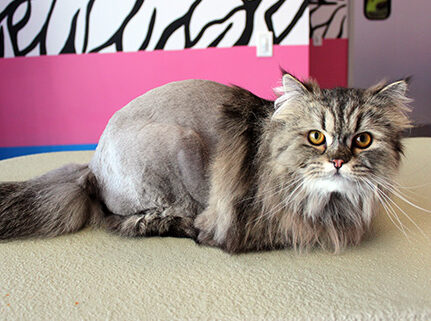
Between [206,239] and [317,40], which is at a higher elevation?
[317,40]

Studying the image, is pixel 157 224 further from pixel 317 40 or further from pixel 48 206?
pixel 317 40

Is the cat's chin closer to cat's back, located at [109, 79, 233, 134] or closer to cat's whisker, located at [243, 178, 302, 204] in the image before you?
cat's whisker, located at [243, 178, 302, 204]

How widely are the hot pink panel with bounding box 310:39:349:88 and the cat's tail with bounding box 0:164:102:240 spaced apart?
3.79 meters

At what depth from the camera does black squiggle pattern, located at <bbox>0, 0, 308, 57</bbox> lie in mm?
2816

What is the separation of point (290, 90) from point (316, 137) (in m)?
0.16

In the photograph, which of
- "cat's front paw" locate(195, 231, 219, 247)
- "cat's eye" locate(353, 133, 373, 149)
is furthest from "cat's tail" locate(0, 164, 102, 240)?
"cat's eye" locate(353, 133, 373, 149)

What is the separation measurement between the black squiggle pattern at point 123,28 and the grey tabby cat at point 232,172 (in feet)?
5.43

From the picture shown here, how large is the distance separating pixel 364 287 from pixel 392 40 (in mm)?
5189

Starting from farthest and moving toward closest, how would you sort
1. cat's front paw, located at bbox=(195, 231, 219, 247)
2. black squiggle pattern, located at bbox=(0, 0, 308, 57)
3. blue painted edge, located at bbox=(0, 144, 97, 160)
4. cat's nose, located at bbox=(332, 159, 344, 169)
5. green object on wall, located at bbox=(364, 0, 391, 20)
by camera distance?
1. green object on wall, located at bbox=(364, 0, 391, 20)
2. blue painted edge, located at bbox=(0, 144, 97, 160)
3. black squiggle pattern, located at bbox=(0, 0, 308, 57)
4. cat's front paw, located at bbox=(195, 231, 219, 247)
5. cat's nose, located at bbox=(332, 159, 344, 169)

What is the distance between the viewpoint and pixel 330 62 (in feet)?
16.0

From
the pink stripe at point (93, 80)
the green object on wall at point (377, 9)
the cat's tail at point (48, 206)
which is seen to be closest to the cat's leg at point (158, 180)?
the cat's tail at point (48, 206)

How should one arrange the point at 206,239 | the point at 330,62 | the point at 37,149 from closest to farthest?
the point at 206,239 < the point at 37,149 < the point at 330,62

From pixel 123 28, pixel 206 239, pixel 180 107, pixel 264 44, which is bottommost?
pixel 206 239

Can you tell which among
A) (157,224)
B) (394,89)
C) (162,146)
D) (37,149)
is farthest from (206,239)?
(37,149)
